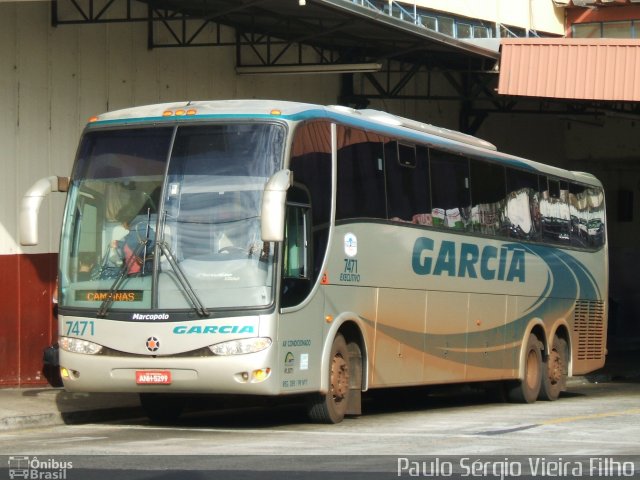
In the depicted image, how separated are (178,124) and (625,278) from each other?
28.7 meters

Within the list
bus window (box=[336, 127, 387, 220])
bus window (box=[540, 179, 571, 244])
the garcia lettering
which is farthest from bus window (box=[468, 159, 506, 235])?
bus window (box=[336, 127, 387, 220])

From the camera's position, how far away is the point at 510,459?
10945 millimetres

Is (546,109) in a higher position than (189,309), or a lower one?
higher

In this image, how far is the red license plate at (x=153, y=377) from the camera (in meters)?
13.5

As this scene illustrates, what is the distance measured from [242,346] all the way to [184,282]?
0.88 m

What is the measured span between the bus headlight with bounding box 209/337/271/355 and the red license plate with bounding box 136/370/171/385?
57 cm

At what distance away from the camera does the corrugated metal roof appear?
23.2 meters

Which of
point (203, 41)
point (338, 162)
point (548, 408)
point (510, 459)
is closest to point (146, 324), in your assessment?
point (338, 162)

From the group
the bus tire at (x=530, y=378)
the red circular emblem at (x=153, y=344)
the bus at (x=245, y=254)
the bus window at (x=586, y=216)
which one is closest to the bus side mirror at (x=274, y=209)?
the bus at (x=245, y=254)

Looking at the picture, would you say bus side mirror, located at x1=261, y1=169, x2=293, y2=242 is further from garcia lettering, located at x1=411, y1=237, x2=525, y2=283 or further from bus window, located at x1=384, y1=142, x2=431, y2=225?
garcia lettering, located at x1=411, y1=237, x2=525, y2=283

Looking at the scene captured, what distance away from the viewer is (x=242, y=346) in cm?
1333

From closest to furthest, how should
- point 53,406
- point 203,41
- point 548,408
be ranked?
point 53,406 < point 548,408 < point 203,41

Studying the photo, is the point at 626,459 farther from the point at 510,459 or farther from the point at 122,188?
the point at 122,188

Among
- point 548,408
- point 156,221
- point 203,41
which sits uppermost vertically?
point 203,41
